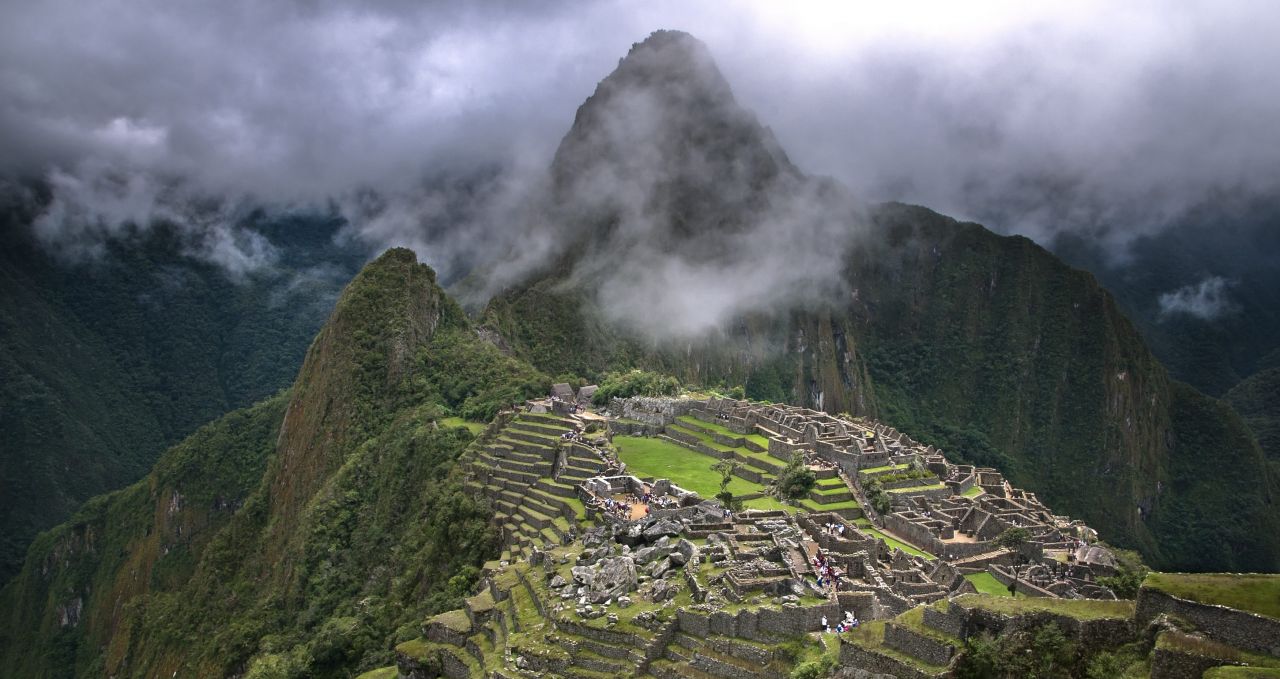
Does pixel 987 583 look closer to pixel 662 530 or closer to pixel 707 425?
pixel 662 530

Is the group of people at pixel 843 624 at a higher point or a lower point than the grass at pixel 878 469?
lower

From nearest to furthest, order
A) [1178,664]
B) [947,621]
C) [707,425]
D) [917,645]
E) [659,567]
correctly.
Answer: [1178,664] < [917,645] < [947,621] < [659,567] < [707,425]

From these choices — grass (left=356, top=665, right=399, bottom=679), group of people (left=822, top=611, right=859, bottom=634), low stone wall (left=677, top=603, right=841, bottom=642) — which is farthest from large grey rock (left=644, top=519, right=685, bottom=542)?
grass (left=356, top=665, right=399, bottom=679)

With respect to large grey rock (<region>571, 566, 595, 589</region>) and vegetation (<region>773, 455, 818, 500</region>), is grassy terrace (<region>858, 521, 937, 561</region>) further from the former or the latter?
large grey rock (<region>571, 566, 595, 589</region>)

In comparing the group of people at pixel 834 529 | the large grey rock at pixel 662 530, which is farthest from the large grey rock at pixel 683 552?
the group of people at pixel 834 529

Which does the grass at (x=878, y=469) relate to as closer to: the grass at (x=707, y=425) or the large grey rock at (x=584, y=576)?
the grass at (x=707, y=425)

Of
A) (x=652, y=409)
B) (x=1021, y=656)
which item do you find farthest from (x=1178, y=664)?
(x=652, y=409)
